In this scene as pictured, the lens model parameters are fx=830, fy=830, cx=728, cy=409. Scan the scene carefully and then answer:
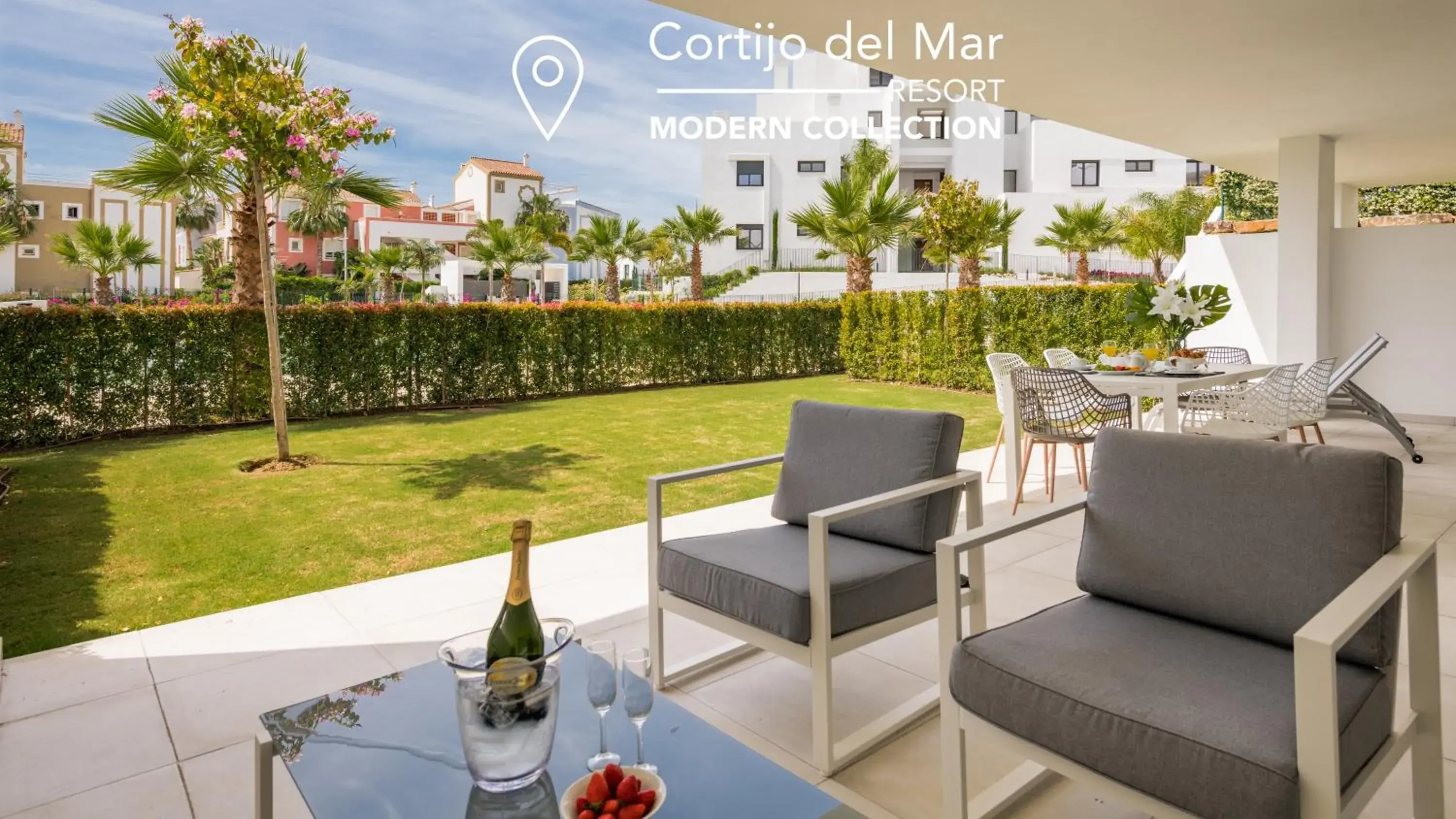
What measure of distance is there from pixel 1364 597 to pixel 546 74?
6788mm

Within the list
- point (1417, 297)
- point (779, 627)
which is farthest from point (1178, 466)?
point (1417, 297)

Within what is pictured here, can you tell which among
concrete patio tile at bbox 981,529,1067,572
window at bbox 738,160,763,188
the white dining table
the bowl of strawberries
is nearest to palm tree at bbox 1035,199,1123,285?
window at bbox 738,160,763,188

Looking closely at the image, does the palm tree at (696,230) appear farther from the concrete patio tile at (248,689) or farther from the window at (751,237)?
the concrete patio tile at (248,689)

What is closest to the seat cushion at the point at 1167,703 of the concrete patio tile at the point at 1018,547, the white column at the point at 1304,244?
the concrete patio tile at the point at 1018,547

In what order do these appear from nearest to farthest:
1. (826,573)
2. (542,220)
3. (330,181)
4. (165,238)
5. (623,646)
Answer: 1. (826,573)
2. (623,646)
3. (330,181)
4. (542,220)
5. (165,238)

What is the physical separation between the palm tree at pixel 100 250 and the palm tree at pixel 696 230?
16294 millimetres

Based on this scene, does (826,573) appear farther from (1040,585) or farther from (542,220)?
(542,220)

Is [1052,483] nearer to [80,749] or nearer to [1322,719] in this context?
[1322,719]

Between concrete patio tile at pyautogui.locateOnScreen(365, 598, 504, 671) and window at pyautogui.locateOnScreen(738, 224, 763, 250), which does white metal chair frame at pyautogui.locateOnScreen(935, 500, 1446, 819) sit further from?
window at pyautogui.locateOnScreen(738, 224, 763, 250)

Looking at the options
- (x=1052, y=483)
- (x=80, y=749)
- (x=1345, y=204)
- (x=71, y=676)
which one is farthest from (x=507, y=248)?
(x=80, y=749)

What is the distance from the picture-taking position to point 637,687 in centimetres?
143

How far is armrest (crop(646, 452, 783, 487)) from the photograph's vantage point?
96.3 inches

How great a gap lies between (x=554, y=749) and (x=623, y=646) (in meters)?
1.29

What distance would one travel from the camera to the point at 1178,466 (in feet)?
6.02
